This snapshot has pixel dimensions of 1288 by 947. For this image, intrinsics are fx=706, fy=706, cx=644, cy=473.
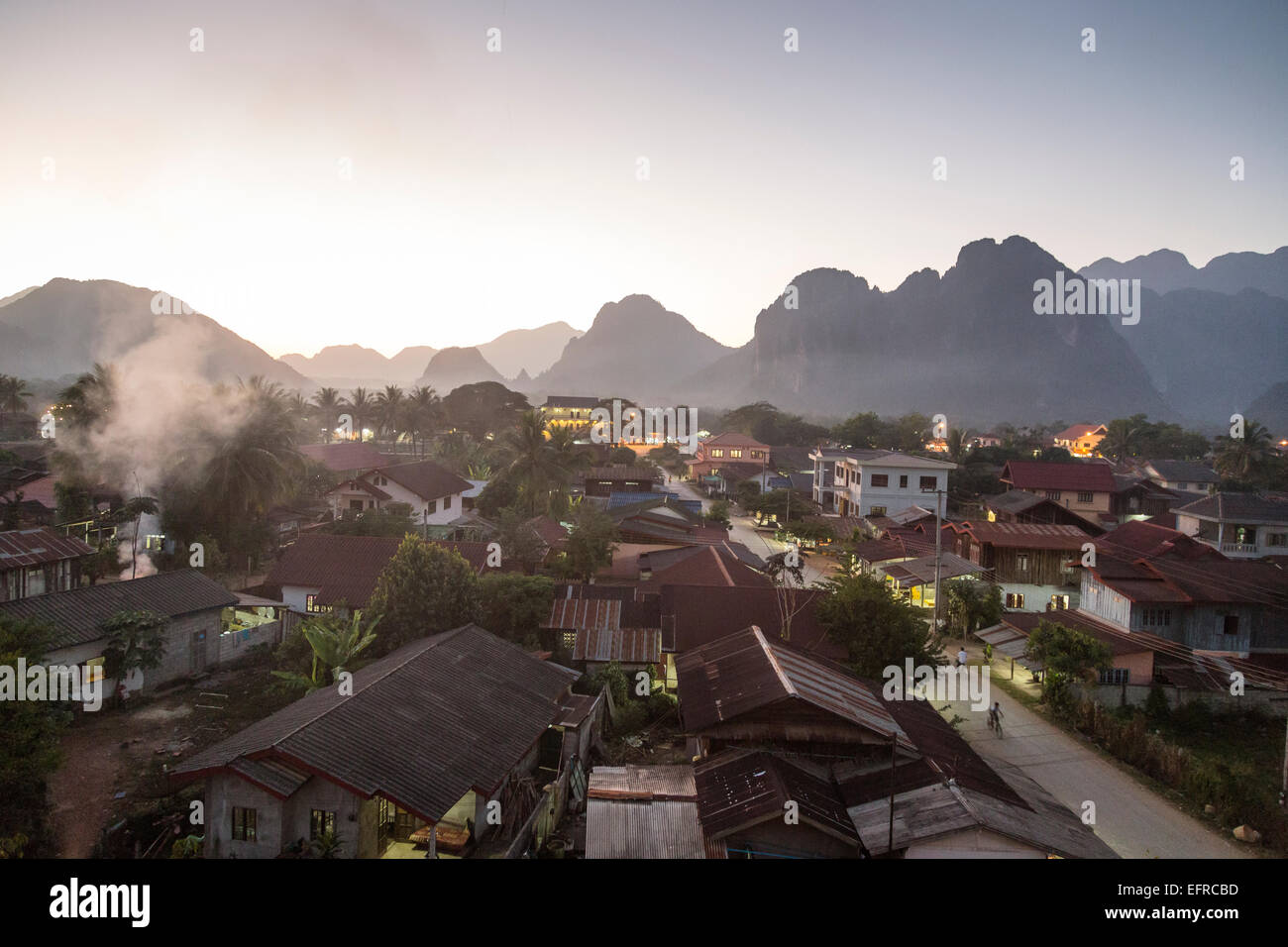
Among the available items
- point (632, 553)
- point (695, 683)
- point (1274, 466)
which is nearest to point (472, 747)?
point (695, 683)

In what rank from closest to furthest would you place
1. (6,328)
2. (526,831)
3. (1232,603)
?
(526,831), (1232,603), (6,328)

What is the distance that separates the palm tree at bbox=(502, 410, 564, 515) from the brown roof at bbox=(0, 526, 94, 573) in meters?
21.8

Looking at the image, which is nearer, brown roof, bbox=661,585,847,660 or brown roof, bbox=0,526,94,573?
brown roof, bbox=0,526,94,573

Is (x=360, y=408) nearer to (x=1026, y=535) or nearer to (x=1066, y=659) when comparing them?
(x=1026, y=535)

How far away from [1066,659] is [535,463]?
27.7m

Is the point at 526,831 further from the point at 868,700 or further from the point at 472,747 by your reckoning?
the point at 868,700

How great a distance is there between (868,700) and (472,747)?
8.14 metres

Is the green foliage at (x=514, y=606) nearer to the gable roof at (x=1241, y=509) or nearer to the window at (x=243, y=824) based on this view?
the window at (x=243, y=824)

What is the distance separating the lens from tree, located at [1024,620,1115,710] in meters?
19.5

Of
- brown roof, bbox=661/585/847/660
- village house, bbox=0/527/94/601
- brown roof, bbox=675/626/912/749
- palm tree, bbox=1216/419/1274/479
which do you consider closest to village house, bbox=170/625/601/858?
brown roof, bbox=675/626/912/749

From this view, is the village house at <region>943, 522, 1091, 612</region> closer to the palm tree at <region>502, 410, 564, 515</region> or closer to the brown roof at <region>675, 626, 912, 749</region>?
the brown roof at <region>675, 626, 912, 749</region>

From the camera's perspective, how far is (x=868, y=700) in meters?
14.8

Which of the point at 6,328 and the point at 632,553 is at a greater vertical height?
the point at 6,328
